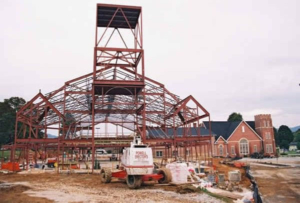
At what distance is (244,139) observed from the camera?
6162 cm

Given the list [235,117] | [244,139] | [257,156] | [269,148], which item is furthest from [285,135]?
[257,156]

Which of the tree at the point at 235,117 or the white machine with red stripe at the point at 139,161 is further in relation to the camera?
the tree at the point at 235,117

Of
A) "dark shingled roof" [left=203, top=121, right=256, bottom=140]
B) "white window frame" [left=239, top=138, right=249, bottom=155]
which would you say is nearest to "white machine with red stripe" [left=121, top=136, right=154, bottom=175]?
"dark shingled roof" [left=203, top=121, right=256, bottom=140]

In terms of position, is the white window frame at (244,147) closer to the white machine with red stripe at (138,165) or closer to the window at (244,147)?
the window at (244,147)

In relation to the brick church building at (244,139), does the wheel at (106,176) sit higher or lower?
lower

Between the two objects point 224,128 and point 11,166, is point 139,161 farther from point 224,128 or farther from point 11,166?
point 224,128

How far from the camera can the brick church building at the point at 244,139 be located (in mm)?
60312

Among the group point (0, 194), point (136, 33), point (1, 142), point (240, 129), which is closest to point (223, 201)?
point (0, 194)

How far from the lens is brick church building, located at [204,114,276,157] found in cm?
6031

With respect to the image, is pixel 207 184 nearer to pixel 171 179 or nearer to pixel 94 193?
pixel 171 179

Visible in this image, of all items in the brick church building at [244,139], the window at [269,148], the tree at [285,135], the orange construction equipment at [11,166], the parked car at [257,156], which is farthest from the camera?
the tree at [285,135]

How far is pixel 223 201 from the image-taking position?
1073cm

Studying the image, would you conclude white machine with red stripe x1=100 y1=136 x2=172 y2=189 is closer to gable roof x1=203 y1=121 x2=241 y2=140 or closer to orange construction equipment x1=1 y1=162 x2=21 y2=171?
orange construction equipment x1=1 y1=162 x2=21 y2=171

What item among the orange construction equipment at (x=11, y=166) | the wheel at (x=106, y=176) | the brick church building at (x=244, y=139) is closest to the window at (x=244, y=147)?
the brick church building at (x=244, y=139)
